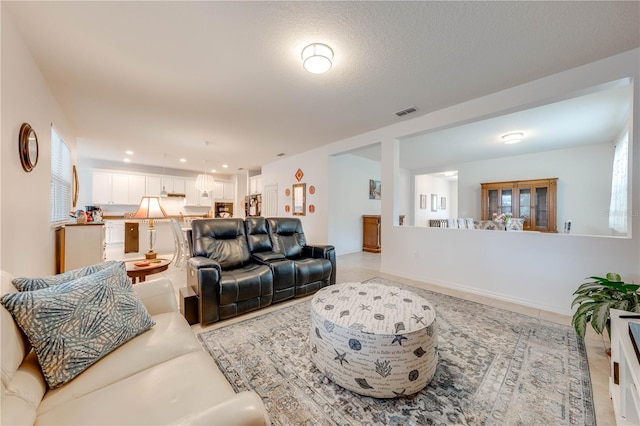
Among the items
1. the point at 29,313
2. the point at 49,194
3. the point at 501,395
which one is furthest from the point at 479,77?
the point at 49,194

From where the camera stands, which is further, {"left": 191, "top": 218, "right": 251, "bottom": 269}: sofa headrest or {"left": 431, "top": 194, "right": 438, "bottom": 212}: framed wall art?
{"left": 431, "top": 194, "right": 438, "bottom": 212}: framed wall art

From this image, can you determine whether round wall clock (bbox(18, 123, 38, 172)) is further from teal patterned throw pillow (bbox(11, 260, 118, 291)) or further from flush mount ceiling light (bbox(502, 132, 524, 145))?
flush mount ceiling light (bbox(502, 132, 524, 145))

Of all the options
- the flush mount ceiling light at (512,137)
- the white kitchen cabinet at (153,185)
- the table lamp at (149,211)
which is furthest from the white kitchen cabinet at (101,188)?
the flush mount ceiling light at (512,137)

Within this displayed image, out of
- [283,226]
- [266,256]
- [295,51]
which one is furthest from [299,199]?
[295,51]

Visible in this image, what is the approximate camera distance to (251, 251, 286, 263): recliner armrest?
2.95 m

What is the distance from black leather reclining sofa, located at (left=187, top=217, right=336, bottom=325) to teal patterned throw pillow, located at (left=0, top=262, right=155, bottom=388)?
3.40ft

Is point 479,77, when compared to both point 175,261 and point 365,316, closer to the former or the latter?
point 365,316

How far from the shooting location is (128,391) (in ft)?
2.95

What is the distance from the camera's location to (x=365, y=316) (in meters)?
1.54

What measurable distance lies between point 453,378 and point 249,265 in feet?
7.40

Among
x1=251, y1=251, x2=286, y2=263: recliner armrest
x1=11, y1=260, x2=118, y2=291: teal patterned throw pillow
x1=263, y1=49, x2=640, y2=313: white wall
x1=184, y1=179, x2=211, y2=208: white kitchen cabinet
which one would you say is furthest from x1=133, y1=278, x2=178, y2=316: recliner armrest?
x1=184, y1=179, x2=211, y2=208: white kitchen cabinet

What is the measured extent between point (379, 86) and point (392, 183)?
167 centimetres

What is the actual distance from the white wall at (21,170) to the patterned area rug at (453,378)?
1.73 metres

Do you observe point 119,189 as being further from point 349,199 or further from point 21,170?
point 349,199
